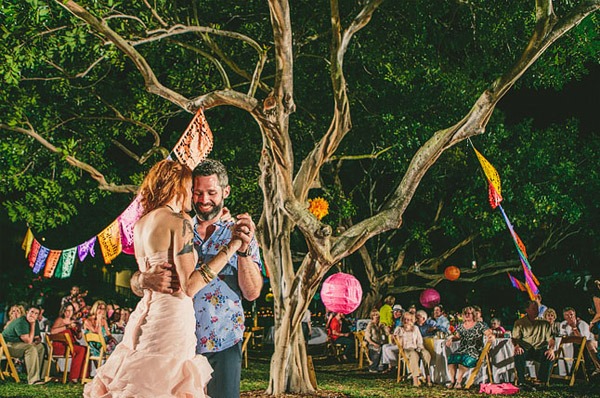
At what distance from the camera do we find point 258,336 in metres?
21.7

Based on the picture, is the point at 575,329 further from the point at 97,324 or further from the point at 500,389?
the point at 97,324

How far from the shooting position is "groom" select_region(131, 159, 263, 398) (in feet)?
13.7

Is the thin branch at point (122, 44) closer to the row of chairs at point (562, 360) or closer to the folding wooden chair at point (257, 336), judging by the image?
the row of chairs at point (562, 360)

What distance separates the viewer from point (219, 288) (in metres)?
4.27

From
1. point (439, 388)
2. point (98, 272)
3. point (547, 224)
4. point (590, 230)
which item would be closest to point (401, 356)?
point (439, 388)

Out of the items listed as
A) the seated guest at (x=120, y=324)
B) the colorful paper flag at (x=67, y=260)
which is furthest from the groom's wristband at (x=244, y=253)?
the colorful paper flag at (x=67, y=260)

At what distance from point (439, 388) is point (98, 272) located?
31.4 m

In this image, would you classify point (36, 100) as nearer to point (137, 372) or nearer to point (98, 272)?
point (137, 372)

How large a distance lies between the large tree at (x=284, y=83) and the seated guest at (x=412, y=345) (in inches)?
94.6

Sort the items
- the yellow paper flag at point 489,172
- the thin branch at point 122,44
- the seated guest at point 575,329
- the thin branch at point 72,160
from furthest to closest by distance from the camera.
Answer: the seated guest at point 575,329, the thin branch at point 72,160, the yellow paper flag at point 489,172, the thin branch at point 122,44

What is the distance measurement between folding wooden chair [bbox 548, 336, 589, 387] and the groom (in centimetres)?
958

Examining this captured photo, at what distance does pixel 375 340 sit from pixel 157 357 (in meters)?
12.0

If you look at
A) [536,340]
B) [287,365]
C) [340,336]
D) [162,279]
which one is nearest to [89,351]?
[287,365]

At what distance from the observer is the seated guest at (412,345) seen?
13.2 meters
